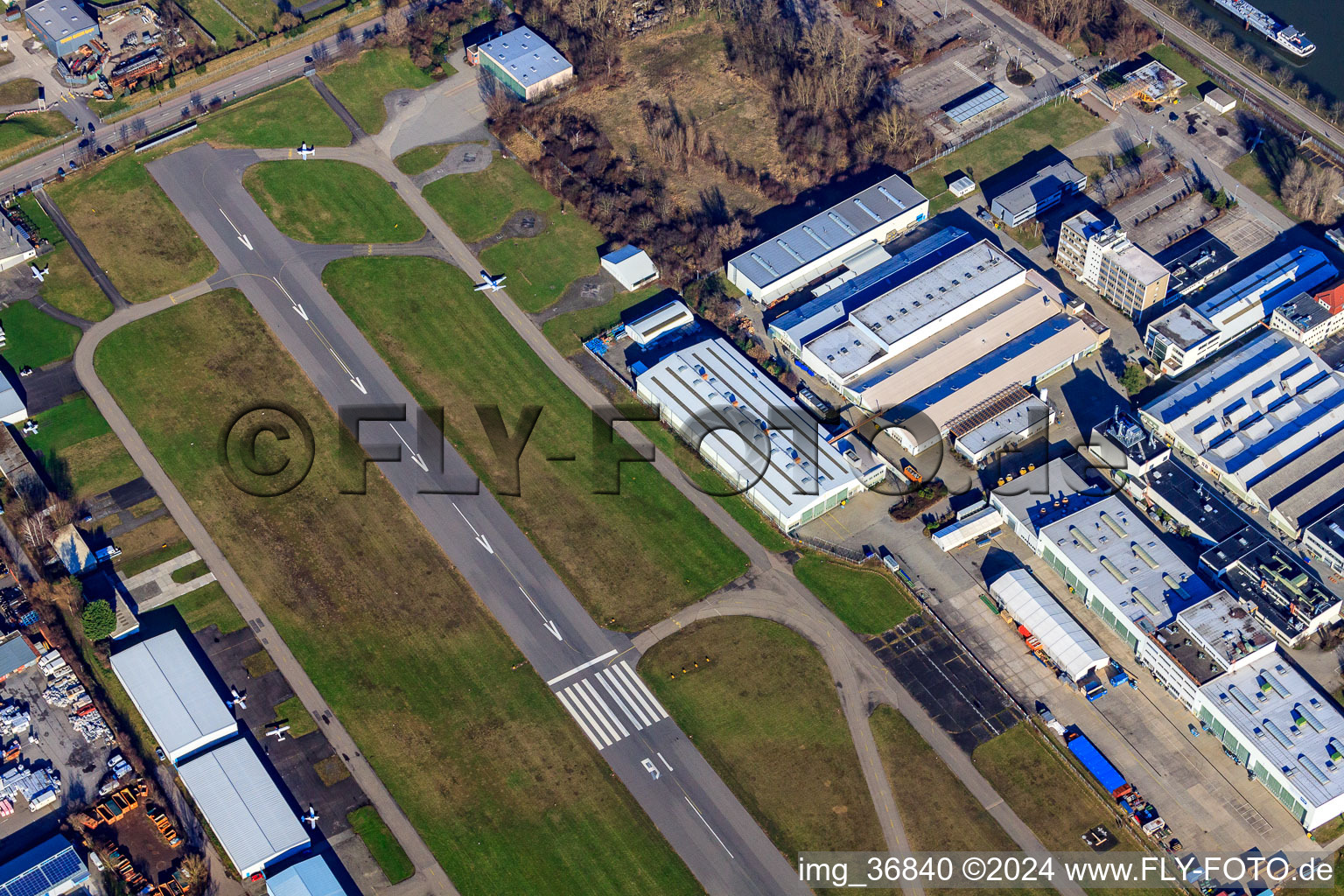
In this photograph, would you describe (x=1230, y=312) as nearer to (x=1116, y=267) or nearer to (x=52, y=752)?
(x=1116, y=267)

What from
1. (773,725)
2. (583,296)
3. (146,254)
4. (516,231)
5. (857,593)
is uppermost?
(146,254)

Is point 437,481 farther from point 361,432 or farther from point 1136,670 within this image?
point 1136,670

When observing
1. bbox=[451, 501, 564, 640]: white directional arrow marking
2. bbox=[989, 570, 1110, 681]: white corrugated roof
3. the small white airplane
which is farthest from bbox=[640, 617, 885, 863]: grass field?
the small white airplane

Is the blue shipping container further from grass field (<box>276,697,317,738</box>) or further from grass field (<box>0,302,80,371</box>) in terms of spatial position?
grass field (<box>0,302,80,371</box>)

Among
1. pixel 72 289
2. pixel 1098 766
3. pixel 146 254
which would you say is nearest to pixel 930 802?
pixel 1098 766

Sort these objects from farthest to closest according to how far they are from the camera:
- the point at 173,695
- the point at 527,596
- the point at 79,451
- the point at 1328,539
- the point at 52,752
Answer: the point at 79,451
the point at 527,596
the point at 1328,539
the point at 173,695
the point at 52,752

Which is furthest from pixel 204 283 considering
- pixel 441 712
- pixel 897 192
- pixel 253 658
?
pixel 897 192
